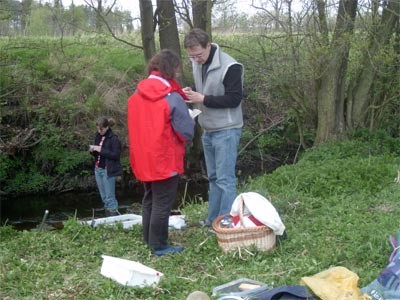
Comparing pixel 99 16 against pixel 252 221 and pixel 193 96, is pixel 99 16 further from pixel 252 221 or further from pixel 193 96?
pixel 252 221

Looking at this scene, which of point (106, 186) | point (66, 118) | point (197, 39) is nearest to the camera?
point (197, 39)

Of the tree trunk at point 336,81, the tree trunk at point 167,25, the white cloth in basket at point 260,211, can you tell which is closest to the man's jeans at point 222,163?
the white cloth in basket at point 260,211

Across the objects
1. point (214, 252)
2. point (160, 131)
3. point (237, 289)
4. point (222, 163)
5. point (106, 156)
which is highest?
point (160, 131)

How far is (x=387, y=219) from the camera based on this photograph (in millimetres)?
5418

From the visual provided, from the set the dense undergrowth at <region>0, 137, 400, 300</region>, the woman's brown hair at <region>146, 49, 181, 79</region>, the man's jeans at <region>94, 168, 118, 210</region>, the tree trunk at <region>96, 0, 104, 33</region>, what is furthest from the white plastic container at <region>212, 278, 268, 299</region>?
the tree trunk at <region>96, 0, 104, 33</region>

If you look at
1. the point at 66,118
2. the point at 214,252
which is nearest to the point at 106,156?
the point at 214,252

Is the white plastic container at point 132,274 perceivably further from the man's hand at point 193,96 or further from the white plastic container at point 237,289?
the man's hand at point 193,96

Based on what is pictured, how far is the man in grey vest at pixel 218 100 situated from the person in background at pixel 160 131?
0.31 meters

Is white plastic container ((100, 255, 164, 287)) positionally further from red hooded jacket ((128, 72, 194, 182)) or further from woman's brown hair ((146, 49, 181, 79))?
woman's brown hair ((146, 49, 181, 79))

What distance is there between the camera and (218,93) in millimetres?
5230

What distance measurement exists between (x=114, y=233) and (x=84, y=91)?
8.70 metres

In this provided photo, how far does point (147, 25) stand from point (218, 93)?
22.8 ft

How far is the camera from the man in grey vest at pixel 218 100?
5.11 m

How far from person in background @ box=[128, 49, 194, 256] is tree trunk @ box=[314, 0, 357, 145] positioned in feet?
17.4
